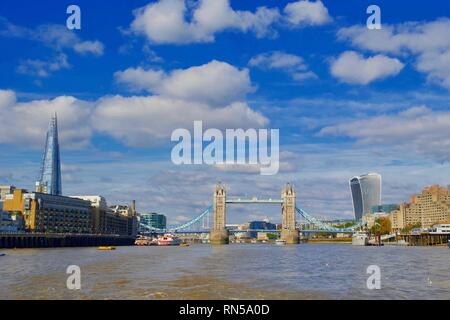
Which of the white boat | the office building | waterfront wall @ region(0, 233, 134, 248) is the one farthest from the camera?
the white boat

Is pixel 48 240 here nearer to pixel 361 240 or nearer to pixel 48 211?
pixel 48 211

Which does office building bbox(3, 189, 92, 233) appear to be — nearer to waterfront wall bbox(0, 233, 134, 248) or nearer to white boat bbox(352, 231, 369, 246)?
waterfront wall bbox(0, 233, 134, 248)

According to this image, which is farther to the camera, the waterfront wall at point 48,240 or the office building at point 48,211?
the office building at point 48,211

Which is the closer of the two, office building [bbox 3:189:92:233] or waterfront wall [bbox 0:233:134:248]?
waterfront wall [bbox 0:233:134:248]

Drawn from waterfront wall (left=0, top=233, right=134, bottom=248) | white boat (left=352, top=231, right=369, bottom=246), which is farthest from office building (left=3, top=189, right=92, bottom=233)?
white boat (left=352, top=231, right=369, bottom=246)

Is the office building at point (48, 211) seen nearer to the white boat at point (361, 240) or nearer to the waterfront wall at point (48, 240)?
the waterfront wall at point (48, 240)

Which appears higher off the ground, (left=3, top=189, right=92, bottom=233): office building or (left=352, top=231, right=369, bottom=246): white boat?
(left=3, top=189, right=92, bottom=233): office building

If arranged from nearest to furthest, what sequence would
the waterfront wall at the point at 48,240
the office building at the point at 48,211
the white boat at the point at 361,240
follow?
the waterfront wall at the point at 48,240 → the office building at the point at 48,211 → the white boat at the point at 361,240

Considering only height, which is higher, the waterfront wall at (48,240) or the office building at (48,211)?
the office building at (48,211)

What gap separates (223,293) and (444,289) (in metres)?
14.7

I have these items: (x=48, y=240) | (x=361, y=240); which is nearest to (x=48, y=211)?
(x=48, y=240)

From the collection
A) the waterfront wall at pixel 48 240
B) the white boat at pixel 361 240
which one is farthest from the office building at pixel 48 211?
the white boat at pixel 361 240
